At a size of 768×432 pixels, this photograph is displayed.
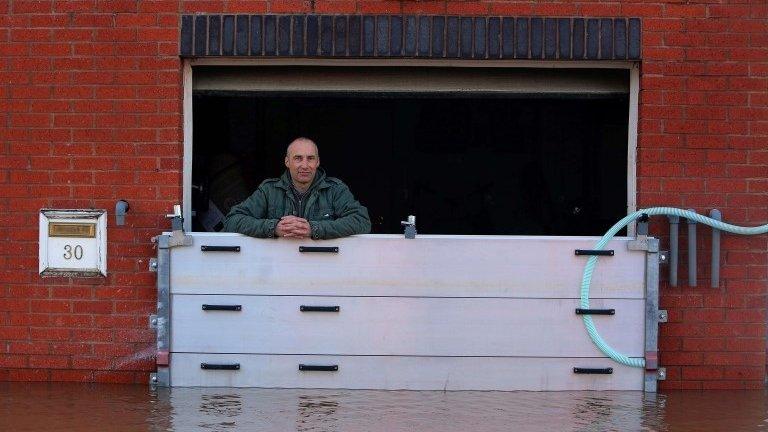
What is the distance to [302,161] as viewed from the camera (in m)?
7.50

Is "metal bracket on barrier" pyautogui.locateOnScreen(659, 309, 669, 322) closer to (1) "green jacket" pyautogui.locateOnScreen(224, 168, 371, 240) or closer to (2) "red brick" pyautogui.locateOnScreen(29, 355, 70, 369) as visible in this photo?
(1) "green jacket" pyautogui.locateOnScreen(224, 168, 371, 240)

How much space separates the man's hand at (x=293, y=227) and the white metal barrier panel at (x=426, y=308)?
82mm

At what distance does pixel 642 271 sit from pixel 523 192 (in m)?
2.50

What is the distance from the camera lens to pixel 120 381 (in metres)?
7.64

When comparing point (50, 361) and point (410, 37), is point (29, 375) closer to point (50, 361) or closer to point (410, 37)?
point (50, 361)

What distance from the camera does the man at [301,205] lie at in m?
7.31

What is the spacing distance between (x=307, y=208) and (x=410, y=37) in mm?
1220

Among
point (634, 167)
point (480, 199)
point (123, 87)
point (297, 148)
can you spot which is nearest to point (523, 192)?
point (480, 199)

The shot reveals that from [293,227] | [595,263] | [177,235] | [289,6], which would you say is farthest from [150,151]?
[595,263]

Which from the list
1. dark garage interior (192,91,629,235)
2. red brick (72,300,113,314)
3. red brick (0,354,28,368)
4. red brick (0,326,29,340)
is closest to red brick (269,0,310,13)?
dark garage interior (192,91,629,235)

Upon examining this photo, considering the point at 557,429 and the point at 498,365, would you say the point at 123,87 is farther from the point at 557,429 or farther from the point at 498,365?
the point at 557,429

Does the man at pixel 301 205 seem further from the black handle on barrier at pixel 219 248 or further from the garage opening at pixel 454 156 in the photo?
the garage opening at pixel 454 156

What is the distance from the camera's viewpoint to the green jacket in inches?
289

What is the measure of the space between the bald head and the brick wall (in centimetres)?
71
